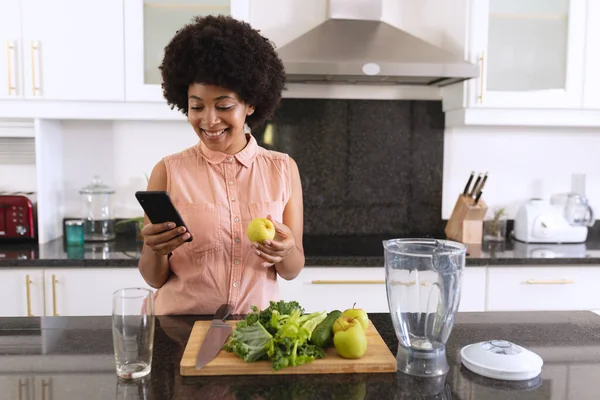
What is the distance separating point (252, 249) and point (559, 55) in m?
1.82

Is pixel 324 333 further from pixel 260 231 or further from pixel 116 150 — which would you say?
pixel 116 150

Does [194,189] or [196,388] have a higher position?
[194,189]

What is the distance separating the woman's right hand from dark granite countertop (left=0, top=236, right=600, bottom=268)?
107cm

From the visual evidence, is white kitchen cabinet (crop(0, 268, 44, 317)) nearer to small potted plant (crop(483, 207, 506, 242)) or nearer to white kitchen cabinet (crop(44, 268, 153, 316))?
white kitchen cabinet (crop(44, 268, 153, 316))

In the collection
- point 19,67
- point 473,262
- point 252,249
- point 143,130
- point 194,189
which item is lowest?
point 473,262

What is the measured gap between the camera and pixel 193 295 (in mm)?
1483

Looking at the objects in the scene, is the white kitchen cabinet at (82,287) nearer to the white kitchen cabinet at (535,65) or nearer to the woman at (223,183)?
the woman at (223,183)

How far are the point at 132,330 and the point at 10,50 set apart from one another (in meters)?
1.85

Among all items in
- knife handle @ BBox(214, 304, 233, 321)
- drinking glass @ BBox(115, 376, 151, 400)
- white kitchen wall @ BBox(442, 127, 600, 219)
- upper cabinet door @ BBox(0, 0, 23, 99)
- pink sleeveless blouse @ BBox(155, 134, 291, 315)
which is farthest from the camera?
white kitchen wall @ BBox(442, 127, 600, 219)

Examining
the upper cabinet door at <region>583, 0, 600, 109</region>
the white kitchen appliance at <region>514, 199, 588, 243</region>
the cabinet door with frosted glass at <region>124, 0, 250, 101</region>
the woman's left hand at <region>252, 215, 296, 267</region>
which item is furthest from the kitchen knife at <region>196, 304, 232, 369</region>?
the upper cabinet door at <region>583, 0, 600, 109</region>

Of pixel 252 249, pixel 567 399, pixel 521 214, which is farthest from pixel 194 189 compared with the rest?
pixel 521 214

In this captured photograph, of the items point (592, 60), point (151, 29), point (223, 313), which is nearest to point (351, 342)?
point (223, 313)

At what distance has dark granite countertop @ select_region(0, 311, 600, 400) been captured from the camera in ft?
3.26

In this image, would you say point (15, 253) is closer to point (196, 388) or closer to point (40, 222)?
point (40, 222)
